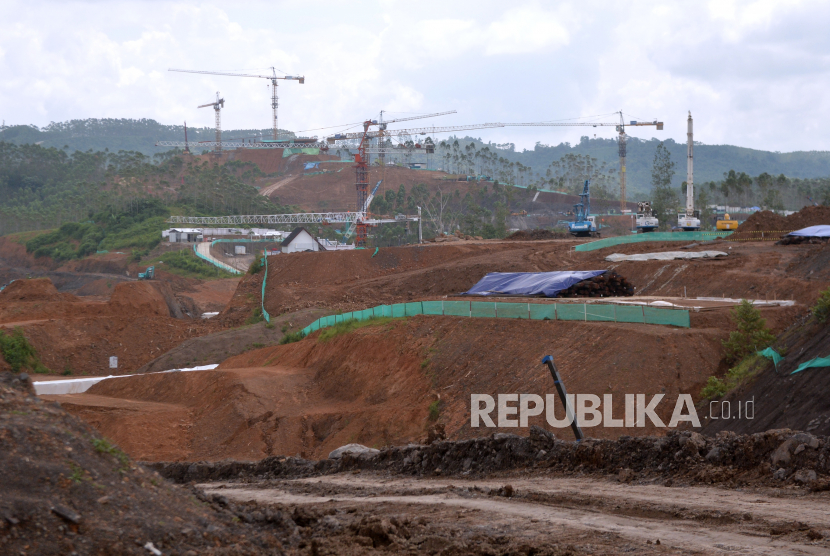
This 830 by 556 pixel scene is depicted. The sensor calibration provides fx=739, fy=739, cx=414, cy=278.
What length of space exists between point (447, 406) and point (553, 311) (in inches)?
207

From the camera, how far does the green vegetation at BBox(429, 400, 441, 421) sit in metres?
24.2

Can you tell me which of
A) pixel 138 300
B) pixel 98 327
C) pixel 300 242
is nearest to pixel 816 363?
pixel 98 327

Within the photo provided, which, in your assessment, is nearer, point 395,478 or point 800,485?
point 800,485

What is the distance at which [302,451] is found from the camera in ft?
84.1

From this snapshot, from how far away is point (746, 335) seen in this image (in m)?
22.0

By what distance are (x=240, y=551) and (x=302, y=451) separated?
18.8 meters

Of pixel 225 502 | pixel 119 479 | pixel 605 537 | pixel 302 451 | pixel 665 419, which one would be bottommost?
pixel 302 451

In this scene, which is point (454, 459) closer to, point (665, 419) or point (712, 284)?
point (665, 419)

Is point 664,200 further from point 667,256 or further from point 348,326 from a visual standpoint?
point 348,326

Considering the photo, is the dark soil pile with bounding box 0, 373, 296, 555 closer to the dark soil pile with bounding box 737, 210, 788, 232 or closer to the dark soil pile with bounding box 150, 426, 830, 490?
the dark soil pile with bounding box 150, 426, 830, 490

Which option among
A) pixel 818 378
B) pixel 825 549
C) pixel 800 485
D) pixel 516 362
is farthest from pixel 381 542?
pixel 516 362

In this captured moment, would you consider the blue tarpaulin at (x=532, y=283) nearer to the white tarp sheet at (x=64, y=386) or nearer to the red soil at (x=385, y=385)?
the red soil at (x=385, y=385)

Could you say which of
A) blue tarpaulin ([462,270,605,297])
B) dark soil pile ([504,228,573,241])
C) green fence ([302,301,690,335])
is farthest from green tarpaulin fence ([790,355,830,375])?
dark soil pile ([504,228,573,241])

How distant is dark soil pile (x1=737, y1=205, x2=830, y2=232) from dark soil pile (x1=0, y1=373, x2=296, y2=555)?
156 ft
